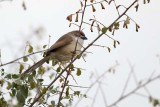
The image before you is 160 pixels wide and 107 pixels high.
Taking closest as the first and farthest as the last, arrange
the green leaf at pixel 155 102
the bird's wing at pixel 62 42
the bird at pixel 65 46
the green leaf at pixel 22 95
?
the green leaf at pixel 22 95 → the green leaf at pixel 155 102 → the bird at pixel 65 46 → the bird's wing at pixel 62 42

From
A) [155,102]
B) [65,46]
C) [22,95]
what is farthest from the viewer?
[65,46]

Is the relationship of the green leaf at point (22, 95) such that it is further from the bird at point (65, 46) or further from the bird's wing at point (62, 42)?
the bird's wing at point (62, 42)

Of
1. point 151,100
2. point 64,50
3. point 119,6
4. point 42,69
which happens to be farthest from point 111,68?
point 119,6

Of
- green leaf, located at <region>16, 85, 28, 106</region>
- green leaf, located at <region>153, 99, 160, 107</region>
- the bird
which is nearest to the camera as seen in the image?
green leaf, located at <region>16, 85, 28, 106</region>

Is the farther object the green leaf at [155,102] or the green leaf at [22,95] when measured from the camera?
the green leaf at [155,102]

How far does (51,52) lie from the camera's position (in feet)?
13.7

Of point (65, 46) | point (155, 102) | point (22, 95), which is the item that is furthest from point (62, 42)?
point (22, 95)

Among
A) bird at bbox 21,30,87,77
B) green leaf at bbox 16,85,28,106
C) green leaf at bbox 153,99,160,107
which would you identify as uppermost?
bird at bbox 21,30,87,77

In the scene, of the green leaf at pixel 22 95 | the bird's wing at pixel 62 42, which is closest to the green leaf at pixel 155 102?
the bird's wing at pixel 62 42

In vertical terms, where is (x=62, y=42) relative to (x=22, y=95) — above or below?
above

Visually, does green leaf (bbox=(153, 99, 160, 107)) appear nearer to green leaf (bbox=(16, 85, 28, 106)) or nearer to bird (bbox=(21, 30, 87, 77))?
bird (bbox=(21, 30, 87, 77))

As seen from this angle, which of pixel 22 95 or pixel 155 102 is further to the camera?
pixel 155 102

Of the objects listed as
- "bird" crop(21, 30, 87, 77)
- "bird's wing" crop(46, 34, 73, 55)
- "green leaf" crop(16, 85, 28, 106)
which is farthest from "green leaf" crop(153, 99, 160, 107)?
"green leaf" crop(16, 85, 28, 106)

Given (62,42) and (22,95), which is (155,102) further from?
(22,95)
